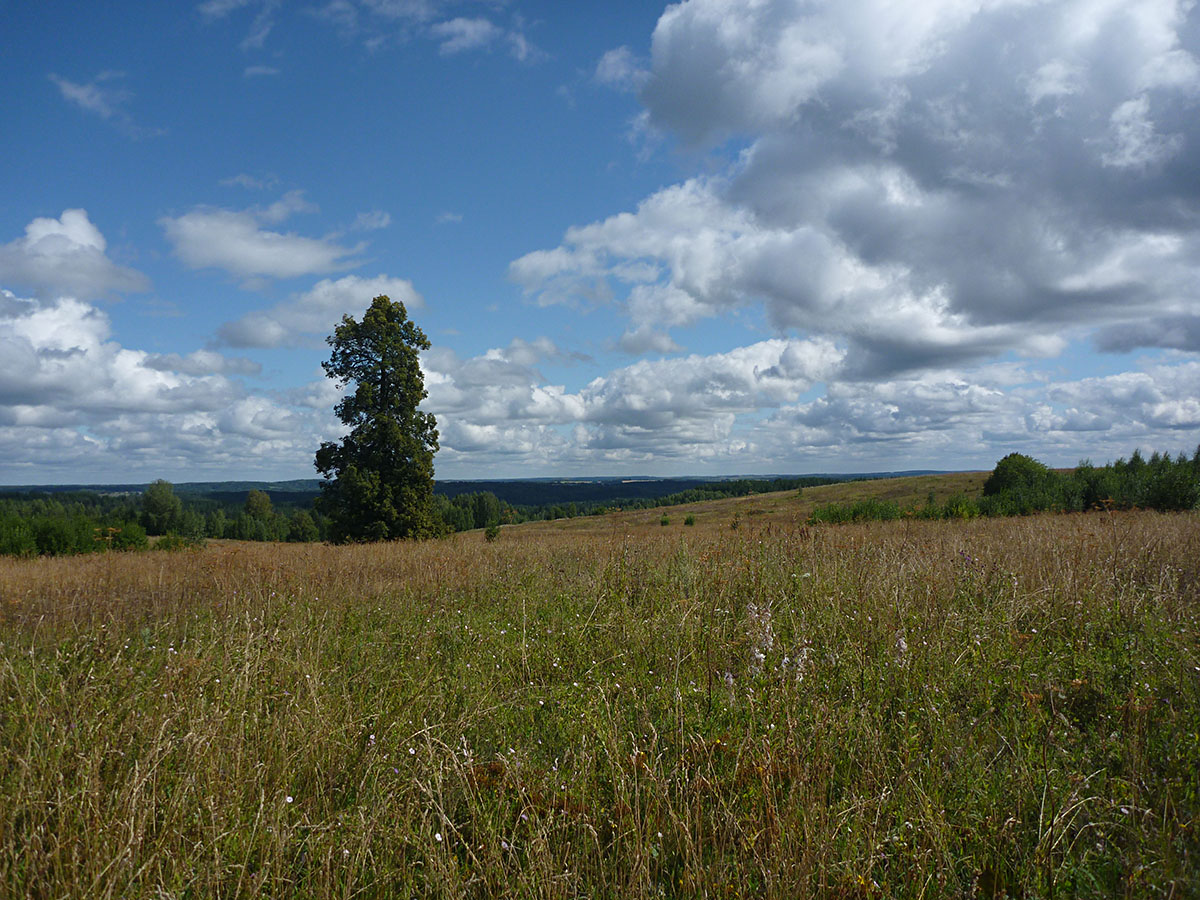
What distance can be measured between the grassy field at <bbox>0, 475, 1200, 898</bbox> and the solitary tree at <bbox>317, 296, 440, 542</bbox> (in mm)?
18236

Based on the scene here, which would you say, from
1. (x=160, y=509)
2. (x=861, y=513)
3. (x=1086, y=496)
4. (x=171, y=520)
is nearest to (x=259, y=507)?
(x=160, y=509)

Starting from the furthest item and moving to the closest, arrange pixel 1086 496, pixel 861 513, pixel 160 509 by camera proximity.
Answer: pixel 160 509 < pixel 1086 496 < pixel 861 513

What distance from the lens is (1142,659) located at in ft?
14.5

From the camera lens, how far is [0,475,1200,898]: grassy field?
104 inches

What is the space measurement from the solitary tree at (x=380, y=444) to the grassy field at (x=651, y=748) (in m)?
18.2

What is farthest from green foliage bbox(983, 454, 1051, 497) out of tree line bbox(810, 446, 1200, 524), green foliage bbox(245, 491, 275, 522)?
green foliage bbox(245, 491, 275, 522)

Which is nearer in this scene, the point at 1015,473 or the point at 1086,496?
the point at 1086,496

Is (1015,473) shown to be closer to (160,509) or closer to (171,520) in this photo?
(171,520)

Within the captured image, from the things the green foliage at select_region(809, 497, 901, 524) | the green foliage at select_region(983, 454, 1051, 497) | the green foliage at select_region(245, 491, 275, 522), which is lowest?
the green foliage at select_region(245, 491, 275, 522)

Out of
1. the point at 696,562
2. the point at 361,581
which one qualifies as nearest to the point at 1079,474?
the point at 696,562

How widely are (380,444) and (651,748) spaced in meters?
24.7

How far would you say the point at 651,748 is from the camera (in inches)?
129

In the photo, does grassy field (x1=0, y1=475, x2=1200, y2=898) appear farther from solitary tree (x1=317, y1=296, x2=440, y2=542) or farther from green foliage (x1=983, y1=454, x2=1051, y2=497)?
green foliage (x1=983, y1=454, x2=1051, y2=497)

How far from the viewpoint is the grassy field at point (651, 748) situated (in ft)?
8.65
